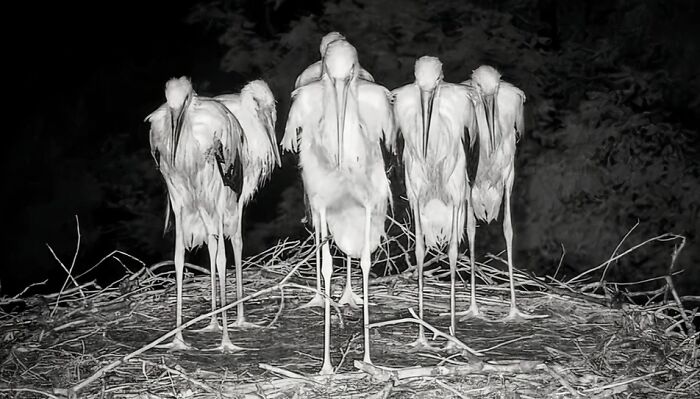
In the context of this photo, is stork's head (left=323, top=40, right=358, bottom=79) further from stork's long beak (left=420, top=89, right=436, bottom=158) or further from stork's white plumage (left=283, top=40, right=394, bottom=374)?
stork's long beak (left=420, top=89, right=436, bottom=158)

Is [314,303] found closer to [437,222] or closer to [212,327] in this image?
[212,327]

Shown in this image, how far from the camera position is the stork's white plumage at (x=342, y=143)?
328 centimetres

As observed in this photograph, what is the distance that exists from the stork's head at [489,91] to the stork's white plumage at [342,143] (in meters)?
0.65

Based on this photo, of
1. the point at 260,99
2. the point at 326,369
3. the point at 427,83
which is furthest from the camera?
the point at 260,99

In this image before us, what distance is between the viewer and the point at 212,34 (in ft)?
21.9

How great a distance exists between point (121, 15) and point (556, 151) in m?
3.19

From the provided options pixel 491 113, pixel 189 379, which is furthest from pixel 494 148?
pixel 189 379

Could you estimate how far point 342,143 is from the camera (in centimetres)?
330

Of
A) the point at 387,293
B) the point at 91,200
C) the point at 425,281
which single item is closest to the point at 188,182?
the point at 387,293

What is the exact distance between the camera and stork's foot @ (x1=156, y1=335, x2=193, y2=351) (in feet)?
12.0

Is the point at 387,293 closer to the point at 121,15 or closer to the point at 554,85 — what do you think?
the point at 554,85

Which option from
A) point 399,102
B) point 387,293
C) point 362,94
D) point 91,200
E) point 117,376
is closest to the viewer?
point 117,376

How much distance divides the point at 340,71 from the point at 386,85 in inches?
124

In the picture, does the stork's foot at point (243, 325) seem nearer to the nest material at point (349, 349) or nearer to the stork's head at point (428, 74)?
the nest material at point (349, 349)
